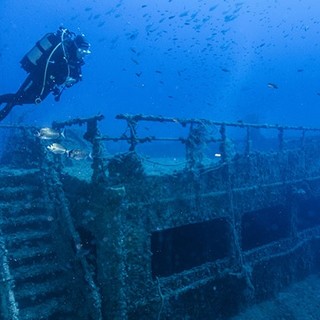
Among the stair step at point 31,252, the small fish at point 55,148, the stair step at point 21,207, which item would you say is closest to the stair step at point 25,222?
the stair step at point 21,207

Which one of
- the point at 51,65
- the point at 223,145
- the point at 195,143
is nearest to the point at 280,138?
the point at 223,145

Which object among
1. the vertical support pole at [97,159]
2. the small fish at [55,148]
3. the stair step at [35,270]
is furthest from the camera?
the small fish at [55,148]

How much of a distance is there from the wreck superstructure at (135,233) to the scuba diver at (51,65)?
102 cm

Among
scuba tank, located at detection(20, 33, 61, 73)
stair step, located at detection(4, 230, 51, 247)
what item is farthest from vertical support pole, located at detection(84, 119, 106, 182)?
scuba tank, located at detection(20, 33, 61, 73)

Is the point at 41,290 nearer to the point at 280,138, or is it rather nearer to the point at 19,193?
the point at 19,193

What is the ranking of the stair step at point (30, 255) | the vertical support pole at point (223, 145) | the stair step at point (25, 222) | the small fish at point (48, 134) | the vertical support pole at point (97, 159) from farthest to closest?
the vertical support pole at point (223, 145)
the small fish at point (48, 134)
the stair step at point (25, 222)
the vertical support pole at point (97, 159)
the stair step at point (30, 255)

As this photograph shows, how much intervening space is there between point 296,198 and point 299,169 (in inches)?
42.0

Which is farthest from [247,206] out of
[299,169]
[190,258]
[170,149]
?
[170,149]

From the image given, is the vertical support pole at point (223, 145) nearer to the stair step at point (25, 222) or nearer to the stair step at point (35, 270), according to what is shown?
the stair step at point (25, 222)

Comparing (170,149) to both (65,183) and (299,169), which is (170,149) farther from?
(65,183)

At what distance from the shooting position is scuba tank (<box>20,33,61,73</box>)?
860 cm

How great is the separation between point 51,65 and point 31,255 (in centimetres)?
479

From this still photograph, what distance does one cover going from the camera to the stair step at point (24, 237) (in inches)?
255

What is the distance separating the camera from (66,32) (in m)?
8.89
